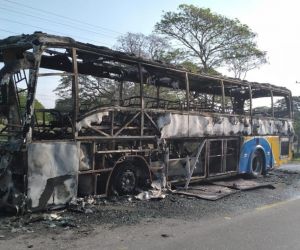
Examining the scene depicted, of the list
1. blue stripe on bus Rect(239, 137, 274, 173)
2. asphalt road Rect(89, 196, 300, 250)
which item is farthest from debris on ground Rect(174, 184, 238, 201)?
blue stripe on bus Rect(239, 137, 274, 173)

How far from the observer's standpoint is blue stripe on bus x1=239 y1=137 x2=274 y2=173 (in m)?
13.8

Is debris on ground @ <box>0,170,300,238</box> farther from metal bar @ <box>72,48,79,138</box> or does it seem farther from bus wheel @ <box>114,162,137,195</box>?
metal bar @ <box>72,48,79,138</box>

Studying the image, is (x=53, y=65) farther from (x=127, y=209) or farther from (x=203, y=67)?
(x=203, y=67)

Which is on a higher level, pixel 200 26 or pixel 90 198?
pixel 200 26

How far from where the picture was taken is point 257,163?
48.6ft

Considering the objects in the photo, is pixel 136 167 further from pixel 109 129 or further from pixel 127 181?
pixel 109 129

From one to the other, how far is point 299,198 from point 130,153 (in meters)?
4.32

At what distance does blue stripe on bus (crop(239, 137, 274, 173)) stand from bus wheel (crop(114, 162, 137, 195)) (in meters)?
4.94

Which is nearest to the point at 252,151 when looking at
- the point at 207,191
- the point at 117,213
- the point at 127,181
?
the point at 207,191

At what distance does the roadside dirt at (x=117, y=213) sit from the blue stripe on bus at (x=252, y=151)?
97.7 inches

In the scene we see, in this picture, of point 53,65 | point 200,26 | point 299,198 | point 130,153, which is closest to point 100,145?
point 130,153

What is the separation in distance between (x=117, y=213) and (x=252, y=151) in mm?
7284

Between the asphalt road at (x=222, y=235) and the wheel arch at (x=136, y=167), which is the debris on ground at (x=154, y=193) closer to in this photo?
the wheel arch at (x=136, y=167)

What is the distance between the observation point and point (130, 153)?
379 inches
